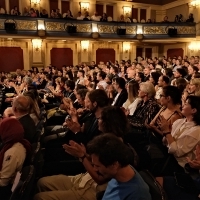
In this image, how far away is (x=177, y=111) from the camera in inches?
132

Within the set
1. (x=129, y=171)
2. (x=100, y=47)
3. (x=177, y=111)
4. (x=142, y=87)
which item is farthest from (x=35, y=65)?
(x=129, y=171)

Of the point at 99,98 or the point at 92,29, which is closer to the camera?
the point at 99,98

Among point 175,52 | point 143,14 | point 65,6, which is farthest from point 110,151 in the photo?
point 143,14

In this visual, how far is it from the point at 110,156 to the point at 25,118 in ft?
6.08

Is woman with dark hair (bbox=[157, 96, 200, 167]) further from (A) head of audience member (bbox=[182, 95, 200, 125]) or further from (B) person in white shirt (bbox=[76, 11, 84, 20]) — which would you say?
(B) person in white shirt (bbox=[76, 11, 84, 20])

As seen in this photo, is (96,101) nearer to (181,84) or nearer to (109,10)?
(181,84)

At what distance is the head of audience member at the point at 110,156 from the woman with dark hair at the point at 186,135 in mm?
1163

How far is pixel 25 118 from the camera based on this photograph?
3164 mm

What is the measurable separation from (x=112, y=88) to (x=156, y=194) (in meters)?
4.25

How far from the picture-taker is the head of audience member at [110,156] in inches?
60.8

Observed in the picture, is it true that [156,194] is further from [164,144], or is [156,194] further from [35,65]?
[35,65]

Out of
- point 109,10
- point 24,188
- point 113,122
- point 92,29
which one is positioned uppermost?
point 109,10

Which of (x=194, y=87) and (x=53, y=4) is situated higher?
(x=53, y=4)

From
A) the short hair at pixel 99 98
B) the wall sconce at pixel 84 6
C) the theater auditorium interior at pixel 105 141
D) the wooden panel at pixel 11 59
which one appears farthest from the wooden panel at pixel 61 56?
the short hair at pixel 99 98
